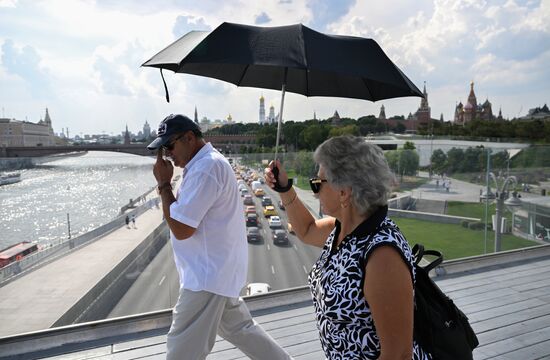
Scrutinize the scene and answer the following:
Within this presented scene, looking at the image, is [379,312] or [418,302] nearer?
[379,312]

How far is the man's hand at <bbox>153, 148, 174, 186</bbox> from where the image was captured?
5.03 feet

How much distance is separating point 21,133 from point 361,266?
85866mm

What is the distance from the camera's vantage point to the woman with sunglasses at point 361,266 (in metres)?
0.91

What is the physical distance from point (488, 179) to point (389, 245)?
430 centimetres

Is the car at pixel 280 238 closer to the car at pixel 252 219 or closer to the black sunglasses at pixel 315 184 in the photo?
the car at pixel 252 219

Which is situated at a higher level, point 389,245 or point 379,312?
point 389,245

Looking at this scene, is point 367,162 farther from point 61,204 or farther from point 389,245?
point 61,204

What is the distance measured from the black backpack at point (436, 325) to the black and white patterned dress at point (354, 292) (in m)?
Result: 0.03

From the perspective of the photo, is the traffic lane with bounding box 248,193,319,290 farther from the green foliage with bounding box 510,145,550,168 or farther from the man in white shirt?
the man in white shirt

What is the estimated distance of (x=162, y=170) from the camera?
1535mm

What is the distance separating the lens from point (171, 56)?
5.23 feet

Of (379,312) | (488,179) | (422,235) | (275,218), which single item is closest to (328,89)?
(379,312)

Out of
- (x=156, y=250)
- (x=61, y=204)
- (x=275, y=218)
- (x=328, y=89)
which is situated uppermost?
(x=328, y=89)

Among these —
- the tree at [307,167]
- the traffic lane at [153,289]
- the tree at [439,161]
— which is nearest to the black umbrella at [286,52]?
the tree at [307,167]
